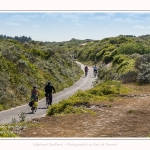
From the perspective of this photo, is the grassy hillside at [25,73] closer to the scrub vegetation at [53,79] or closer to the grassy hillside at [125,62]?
the scrub vegetation at [53,79]

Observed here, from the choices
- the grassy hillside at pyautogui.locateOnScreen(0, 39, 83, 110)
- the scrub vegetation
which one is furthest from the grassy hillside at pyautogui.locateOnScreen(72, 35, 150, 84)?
the grassy hillside at pyautogui.locateOnScreen(0, 39, 83, 110)

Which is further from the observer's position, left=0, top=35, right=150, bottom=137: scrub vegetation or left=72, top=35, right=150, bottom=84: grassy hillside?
left=72, top=35, right=150, bottom=84: grassy hillside

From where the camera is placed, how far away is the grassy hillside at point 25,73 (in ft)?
86.5

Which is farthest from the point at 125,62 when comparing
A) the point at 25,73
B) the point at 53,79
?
the point at 25,73

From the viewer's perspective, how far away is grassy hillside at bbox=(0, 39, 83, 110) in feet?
86.5

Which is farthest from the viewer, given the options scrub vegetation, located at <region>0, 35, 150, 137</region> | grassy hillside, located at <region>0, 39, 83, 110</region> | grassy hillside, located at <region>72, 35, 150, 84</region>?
grassy hillside, located at <region>72, 35, 150, 84</region>

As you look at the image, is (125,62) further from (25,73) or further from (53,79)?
(25,73)

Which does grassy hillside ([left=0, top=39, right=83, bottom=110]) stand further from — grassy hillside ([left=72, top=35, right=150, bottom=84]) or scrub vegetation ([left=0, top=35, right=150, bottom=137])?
grassy hillside ([left=72, top=35, right=150, bottom=84])

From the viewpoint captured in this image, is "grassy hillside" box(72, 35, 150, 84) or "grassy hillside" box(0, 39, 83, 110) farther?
"grassy hillside" box(72, 35, 150, 84)

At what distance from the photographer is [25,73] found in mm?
31797

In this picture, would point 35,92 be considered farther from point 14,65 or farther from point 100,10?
point 100,10

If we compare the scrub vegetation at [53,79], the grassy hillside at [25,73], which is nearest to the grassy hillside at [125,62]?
the scrub vegetation at [53,79]

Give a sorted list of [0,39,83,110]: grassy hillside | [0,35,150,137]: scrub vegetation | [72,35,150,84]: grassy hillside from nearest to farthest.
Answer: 1. [0,35,150,137]: scrub vegetation
2. [0,39,83,110]: grassy hillside
3. [72,35,150,84]: grassy hillside

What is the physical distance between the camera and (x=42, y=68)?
37750 millimetres
